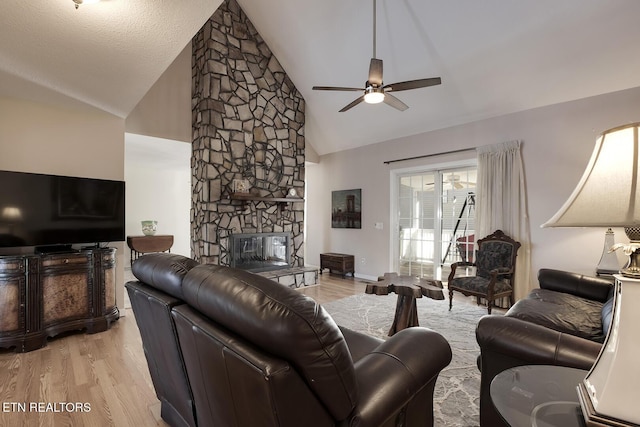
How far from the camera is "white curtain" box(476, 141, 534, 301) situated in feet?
13.8

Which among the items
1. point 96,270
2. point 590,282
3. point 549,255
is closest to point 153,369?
point 96,270

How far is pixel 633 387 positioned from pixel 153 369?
2.17m

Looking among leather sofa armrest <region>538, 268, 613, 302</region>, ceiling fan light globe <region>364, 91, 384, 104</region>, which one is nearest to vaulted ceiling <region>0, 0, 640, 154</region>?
ceiling fan light globe <region>364, 91, 384, 104</region>

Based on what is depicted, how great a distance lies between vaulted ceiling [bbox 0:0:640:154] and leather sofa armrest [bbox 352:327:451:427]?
95.8 inches

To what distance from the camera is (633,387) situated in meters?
0.80

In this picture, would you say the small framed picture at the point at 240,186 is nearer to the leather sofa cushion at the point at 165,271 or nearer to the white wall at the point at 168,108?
the white wall at the point at 168,108

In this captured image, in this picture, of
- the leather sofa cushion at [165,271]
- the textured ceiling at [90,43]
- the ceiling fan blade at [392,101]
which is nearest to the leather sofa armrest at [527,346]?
the leather sofa cushion at [165,271]

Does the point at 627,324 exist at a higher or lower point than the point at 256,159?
lower

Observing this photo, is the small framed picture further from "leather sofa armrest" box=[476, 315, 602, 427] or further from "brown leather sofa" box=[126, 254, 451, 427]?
"leather sofa armrest" box=[476, 315, 602, 427]

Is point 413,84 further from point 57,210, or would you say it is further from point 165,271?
point 57,210

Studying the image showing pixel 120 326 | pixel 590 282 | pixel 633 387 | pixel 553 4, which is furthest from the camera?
pixel 120 326

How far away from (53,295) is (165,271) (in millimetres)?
2550

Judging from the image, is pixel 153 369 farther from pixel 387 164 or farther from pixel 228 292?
pixel 387 164

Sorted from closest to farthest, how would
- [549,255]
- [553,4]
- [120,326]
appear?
[553,4] < [120,326] < [549,255]
